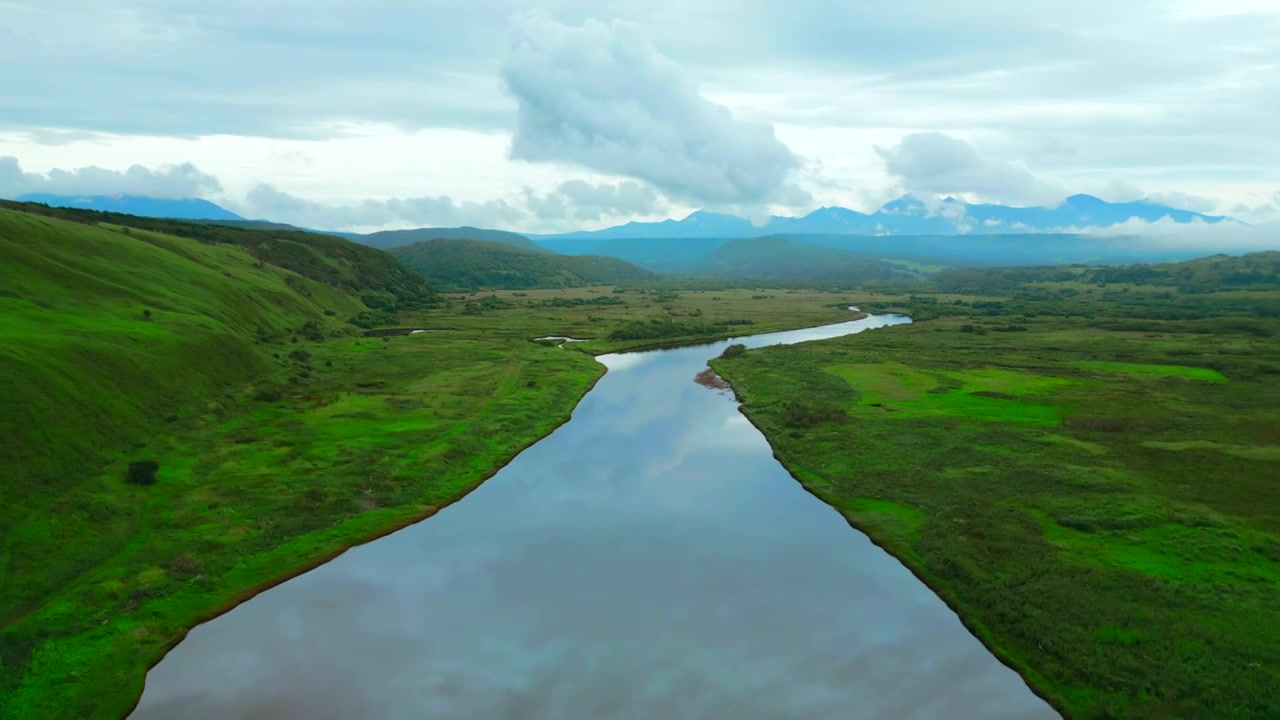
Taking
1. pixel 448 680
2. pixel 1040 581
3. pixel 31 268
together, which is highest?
pixel 31 268

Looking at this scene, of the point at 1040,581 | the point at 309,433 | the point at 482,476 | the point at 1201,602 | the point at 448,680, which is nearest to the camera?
the point at 448,680

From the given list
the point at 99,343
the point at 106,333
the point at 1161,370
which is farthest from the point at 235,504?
the point at 1161,370

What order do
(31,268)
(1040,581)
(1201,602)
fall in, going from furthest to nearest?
(31,268) < (1040,581) < (1201,602)

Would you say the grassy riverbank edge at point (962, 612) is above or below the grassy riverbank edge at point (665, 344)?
below

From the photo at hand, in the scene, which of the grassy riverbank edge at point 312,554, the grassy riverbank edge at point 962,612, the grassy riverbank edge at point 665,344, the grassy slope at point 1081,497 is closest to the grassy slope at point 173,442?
the grassy riverbank edge at point 312,554

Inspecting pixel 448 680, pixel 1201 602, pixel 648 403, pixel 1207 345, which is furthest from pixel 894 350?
pixel 448 680

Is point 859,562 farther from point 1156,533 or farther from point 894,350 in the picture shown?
point 894,350

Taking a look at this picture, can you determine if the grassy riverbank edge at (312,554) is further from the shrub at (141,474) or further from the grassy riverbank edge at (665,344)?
the grassy riverbank edge at (665,344)
